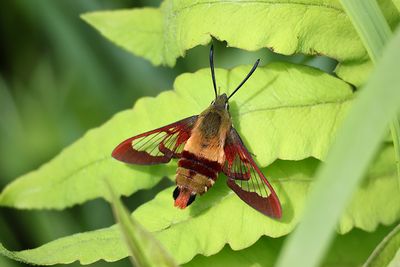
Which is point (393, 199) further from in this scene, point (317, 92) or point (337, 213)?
point (337, 213)

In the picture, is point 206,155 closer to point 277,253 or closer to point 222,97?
point 222,97

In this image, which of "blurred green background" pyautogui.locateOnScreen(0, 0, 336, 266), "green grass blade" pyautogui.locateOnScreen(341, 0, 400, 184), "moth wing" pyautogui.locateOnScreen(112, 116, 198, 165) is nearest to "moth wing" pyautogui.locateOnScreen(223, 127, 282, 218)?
"moth wing" pyautogui.locateOnScreen(112, 116, 198, 165)

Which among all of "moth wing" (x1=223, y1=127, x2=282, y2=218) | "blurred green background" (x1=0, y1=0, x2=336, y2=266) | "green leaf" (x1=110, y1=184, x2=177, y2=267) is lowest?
"green leaf" (x1=110, y1=184, x2=177, y2=267)

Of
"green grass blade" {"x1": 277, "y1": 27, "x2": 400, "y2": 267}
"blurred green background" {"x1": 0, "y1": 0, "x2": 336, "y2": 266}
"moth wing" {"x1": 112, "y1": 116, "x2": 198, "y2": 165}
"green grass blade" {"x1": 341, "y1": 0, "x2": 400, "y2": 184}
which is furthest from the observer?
"blurred green background" {"x1": 0, "y1": 0, "x2": 336, "y2": 266}

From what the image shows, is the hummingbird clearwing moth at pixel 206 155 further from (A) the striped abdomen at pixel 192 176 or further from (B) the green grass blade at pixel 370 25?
Answer: (B) the green grass blade at pixel 370 25

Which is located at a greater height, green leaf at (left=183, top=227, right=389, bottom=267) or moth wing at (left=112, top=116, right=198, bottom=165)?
moth wing at (left=112, top=116, right=198, bottom=165)

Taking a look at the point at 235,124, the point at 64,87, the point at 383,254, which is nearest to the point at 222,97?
the point at 235,124

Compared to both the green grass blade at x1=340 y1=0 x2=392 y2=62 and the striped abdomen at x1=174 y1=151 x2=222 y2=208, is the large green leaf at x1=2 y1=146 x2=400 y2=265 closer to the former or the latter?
the striped abdomen at x1=174 y1=151 x2=222 y2=208
